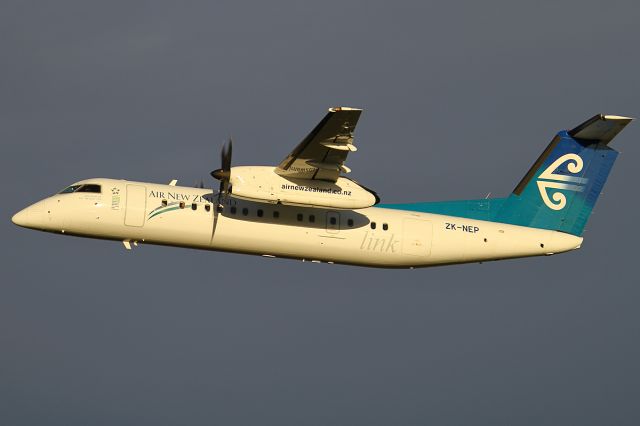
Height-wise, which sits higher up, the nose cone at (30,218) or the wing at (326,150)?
the wing at (326,150)

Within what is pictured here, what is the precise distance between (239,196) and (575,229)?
9.35m

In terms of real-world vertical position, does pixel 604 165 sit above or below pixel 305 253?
above

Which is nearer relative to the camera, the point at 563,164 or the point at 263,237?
the point at 263,237

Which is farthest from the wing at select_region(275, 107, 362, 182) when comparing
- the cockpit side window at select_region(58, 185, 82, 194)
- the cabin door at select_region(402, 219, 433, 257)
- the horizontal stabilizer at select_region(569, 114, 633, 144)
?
the horizontal stabilizer at select_region(569, 114, 633, 144)

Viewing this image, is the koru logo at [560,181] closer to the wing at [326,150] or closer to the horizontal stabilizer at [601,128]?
the horizontal stabilizer at [601,128]

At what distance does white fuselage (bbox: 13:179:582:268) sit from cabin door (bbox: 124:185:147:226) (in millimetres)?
24

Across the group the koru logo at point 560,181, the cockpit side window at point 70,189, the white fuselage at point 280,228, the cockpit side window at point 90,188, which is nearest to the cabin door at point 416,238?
the white fuselage at point 280,228

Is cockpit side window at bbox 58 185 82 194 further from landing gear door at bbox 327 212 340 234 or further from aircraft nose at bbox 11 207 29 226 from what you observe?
landing gear door at bbox 327 212 340 234

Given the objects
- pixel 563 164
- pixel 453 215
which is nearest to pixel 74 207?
pixel 453 215

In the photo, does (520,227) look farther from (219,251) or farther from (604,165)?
(219,251)

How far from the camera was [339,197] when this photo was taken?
26.3 meters

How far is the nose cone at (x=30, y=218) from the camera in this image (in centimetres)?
2622

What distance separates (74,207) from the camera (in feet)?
85.9

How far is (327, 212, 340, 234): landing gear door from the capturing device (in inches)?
1072
